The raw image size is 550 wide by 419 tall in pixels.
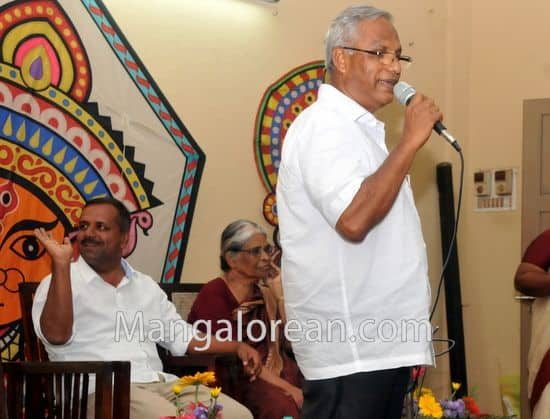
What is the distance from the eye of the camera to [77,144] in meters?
3.64

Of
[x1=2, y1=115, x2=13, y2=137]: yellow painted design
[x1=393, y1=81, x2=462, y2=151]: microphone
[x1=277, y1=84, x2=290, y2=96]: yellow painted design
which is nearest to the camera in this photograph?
[x1=393, y1=81, x2=462, y2=151]: microphone

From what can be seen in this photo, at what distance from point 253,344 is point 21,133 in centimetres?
Result: 129

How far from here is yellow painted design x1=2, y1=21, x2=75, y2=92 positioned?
3422 millimetres

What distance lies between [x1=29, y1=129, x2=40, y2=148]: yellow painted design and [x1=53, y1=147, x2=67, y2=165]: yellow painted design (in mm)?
97

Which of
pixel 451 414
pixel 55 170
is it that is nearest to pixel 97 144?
pixel 55 170

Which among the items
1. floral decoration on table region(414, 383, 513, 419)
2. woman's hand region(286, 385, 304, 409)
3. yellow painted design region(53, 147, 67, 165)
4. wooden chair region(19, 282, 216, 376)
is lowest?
woman's hand region(286, 385, 304, 409)

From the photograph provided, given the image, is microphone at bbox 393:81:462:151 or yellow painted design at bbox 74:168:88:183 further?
yellow painted design at bbox 74:168:88:183

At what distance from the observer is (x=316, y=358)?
179 cm

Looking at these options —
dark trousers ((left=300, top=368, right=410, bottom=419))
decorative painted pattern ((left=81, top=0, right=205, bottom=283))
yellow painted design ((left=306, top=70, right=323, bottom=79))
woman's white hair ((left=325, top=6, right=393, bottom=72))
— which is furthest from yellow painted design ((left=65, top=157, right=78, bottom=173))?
dark trousers ((left=300, top=368, right=410, bottom=419))

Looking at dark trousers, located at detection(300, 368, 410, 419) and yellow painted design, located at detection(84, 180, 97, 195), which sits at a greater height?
yellow painted design, located at detection(84, 180, 97, 195)

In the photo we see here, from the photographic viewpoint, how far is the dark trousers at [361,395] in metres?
1.74

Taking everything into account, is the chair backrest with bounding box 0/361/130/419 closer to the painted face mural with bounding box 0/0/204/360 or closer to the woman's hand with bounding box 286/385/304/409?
the painted face mural with bounding box 0/0/204/360

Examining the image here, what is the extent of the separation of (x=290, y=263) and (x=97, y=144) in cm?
205

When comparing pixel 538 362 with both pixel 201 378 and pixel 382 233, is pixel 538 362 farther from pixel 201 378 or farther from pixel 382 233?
pixel 382 233
